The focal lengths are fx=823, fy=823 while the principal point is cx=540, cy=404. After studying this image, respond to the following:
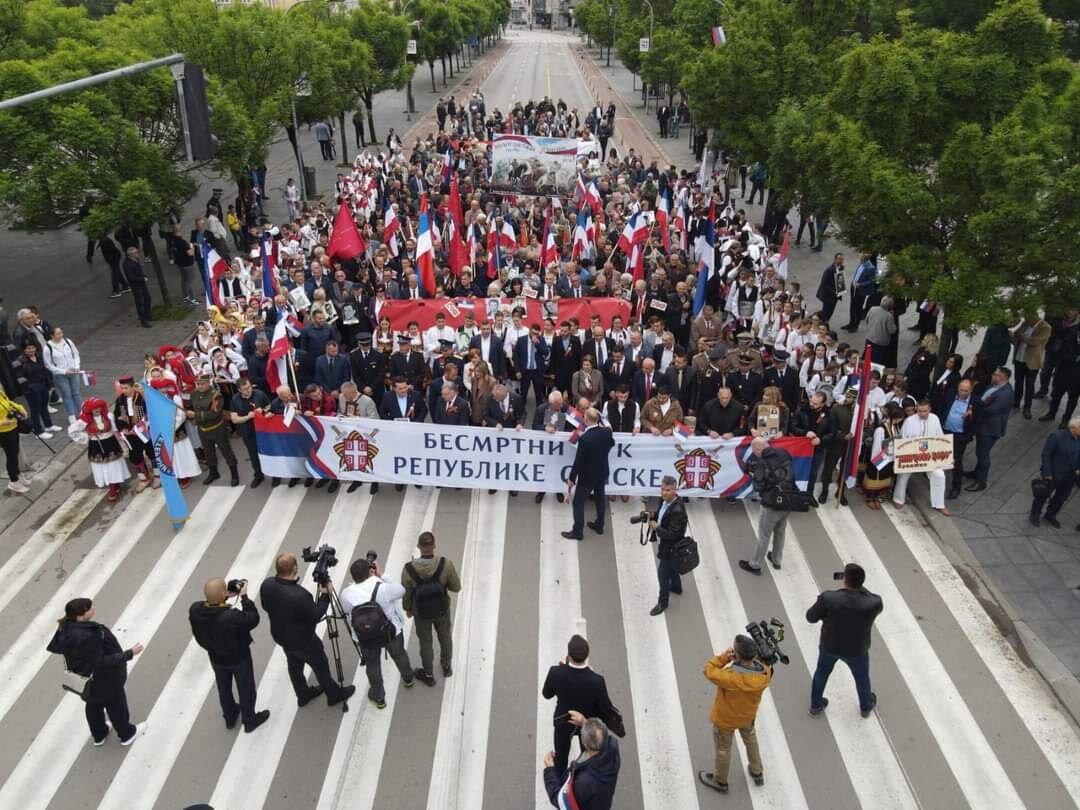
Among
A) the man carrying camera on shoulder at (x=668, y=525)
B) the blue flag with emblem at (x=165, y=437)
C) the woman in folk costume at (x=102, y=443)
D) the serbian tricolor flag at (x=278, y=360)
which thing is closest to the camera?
the man carrying camera on shoulder at (x=668, y=525)

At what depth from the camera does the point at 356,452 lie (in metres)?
11.8

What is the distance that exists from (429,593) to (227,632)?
1766mm

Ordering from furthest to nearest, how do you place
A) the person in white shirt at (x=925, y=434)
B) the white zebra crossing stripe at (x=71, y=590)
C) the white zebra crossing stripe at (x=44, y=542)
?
the person in white shirt at (x=925, y=434) → the white zebra crossing stripe at (x=44, y=542) → the white zebra crossing stripe at (x=71, y=590)

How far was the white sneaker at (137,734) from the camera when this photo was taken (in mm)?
7750

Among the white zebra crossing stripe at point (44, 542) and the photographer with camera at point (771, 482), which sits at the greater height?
the photographer with camera at point (771, 482)

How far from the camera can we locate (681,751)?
304 inches

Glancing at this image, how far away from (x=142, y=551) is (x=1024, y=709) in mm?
10330

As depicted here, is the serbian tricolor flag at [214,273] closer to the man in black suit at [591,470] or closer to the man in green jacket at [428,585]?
the man in black suit at [591,470]

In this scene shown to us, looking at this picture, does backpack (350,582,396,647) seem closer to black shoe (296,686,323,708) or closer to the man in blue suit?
black shoe (296,686,323,708)

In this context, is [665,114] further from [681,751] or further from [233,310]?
[681,751]

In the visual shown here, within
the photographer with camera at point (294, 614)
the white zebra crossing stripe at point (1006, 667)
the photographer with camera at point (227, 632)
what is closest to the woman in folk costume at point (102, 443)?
the photographer with camera at point (227, 632)

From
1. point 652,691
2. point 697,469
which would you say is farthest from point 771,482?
point 652,691

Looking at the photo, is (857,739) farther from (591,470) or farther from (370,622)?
(370,622)

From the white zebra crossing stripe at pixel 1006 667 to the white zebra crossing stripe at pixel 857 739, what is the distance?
4.78ft
